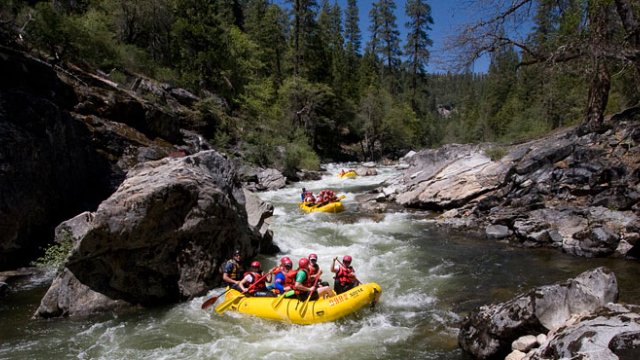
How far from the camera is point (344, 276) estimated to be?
8.20 meters

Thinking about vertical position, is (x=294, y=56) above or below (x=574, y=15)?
above

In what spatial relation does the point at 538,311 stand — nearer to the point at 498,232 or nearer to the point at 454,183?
the point at 498,232

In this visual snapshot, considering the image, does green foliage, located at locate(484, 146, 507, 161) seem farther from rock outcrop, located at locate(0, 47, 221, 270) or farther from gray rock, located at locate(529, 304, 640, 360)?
rock outcrop, located at locate(0, 47, 221, 270)

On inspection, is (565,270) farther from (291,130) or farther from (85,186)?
(291,130)

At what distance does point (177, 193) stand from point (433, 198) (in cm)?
1060

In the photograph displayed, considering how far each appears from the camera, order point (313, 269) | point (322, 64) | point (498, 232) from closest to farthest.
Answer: point (313, 269) < point (498, 232) < point (322, 64)

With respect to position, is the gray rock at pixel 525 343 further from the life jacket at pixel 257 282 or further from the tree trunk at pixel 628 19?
the tree trunk at pixel 628 19

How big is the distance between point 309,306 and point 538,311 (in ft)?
12.0

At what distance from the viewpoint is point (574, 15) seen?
378 inches

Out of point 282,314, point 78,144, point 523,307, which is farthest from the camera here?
point 78,144

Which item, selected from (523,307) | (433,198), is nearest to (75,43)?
(433,198)

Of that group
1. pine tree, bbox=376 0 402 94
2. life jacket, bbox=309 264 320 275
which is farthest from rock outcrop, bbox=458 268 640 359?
pine tree, bbox=376 0 402 94

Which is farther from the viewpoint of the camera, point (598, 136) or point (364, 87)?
point (364, 87)

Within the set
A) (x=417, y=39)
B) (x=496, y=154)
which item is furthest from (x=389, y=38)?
(x=496, y=154)
